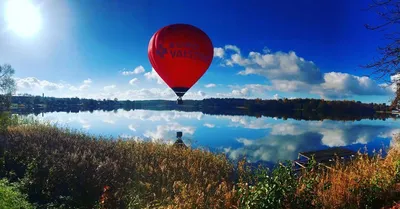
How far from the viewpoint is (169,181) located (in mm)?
9406

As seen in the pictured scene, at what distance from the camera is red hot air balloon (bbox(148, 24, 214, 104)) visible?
16422mm

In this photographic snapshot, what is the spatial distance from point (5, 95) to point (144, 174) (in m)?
36.1

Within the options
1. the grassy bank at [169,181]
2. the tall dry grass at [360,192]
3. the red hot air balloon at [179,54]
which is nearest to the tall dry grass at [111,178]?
the grassy bank at [169,181]

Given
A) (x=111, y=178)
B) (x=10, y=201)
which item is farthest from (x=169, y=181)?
(x=10, y=201)

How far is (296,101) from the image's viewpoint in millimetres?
119438

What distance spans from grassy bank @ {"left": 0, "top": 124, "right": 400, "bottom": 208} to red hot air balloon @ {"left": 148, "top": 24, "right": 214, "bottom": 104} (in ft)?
15.3

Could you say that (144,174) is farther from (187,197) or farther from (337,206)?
(337,206)

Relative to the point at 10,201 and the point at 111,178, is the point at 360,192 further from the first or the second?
the point at 10,201

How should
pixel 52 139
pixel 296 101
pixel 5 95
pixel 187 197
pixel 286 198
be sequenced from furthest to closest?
pixel 296 101, pixel 5 95, pixel 52 139, pixel 187 197, pixel 286 198

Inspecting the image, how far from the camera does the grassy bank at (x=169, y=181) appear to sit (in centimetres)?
586

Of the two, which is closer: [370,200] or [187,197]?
[370,200]

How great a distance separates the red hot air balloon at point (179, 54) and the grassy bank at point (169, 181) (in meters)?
4.67

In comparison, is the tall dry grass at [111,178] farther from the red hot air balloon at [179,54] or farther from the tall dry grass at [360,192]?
the red hot air balloon at [179,54]

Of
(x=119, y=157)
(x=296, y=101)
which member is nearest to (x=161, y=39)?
(x=119, y=157)
